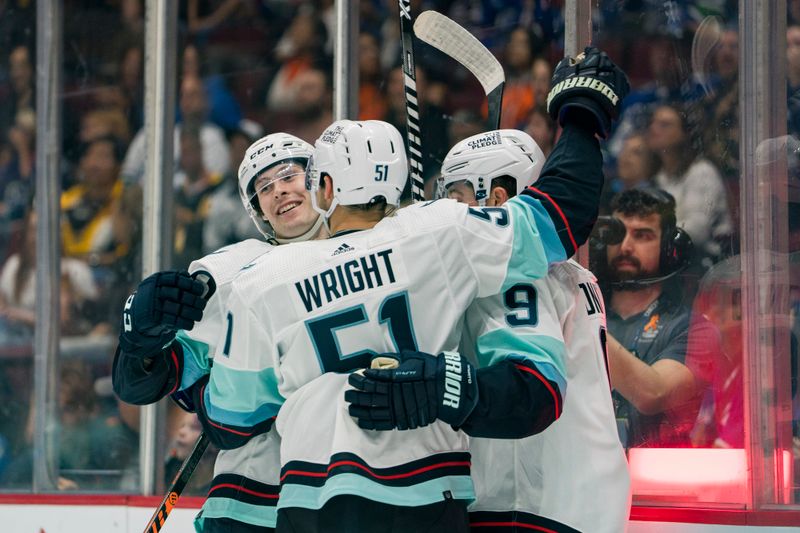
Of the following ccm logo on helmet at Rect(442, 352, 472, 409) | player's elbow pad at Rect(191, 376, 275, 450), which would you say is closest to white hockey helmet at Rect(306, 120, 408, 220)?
ccm logo on helmet at Rect(442, 352, 472, 409)

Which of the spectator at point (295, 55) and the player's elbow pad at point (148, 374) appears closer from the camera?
the player's elbow pad at point (148, 374)

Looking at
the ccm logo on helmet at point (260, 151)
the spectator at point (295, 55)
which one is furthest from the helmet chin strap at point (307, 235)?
the spectator at point (295, 55)

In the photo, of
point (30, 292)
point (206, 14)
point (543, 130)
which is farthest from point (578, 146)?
point (30, 292)

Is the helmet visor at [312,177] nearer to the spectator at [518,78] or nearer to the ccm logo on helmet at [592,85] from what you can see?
the ccm logo on helmet at [592,85]

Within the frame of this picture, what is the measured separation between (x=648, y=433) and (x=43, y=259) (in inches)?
103

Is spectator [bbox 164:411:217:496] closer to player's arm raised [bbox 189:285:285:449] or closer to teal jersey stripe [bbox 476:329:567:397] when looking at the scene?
player's arm raised [bbox 189:285:285:449]

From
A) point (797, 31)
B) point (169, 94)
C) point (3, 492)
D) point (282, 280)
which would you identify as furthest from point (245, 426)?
point (3, 492)

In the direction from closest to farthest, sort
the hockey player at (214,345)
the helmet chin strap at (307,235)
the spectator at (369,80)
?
the hockey player at (214,345) < the helmet chin strap at (307,235) < the spectator at (369,80)

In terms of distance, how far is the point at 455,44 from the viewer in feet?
9.09

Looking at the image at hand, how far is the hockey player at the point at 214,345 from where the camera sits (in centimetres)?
248

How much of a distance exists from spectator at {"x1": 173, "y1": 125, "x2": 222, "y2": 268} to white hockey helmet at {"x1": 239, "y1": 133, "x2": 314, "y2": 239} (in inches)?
58.9

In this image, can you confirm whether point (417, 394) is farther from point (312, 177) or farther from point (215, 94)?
point (215, 94)

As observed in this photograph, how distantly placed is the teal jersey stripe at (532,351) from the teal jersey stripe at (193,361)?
0.76 metres

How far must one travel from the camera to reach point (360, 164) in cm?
216
